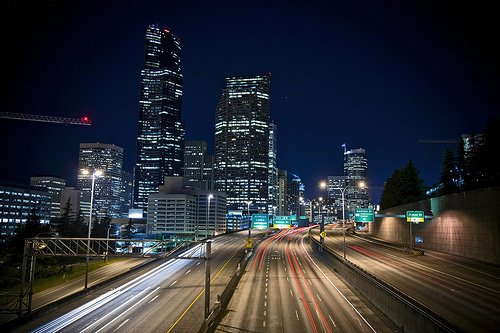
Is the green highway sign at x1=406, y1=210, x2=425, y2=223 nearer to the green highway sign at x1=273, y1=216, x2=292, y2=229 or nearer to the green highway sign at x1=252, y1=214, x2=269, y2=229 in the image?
the green highway sign at x1=273, y1=216, x2=292, y2=229

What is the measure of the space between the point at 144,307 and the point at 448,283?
102 ft

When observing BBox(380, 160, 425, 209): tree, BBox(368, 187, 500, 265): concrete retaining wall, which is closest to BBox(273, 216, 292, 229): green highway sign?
BBox(368, 187, 500, 265): concrete retaining wall

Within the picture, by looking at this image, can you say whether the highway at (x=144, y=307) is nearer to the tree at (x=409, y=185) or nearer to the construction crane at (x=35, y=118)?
the tree at (x=409, y=185)

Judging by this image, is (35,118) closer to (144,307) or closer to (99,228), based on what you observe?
(99,228)

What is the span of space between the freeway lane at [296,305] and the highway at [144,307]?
121 inches

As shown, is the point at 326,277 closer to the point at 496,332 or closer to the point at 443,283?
the point at 443,283

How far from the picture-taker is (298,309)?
3422 cm

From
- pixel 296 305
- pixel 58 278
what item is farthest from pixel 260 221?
pixel 296 305

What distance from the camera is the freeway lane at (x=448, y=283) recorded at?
1112 inches

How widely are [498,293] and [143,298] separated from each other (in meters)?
33.9

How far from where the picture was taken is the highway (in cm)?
2933

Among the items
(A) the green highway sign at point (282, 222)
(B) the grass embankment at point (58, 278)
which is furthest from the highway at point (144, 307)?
(A) the green highway sign at point (282, 222)

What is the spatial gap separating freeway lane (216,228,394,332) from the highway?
3072 millimetres

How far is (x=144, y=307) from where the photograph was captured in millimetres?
35000
